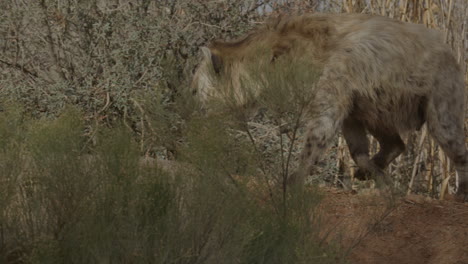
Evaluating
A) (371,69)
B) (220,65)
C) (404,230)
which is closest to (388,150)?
(371,69)

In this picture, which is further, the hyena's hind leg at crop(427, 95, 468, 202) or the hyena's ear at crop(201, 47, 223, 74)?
the hyena's hind leg at crop(427, 95, 468, 202)

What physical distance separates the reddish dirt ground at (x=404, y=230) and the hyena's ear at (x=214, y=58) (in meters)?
1.34

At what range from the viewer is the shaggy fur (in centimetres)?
590

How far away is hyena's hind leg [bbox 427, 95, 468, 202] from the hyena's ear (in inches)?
70.7

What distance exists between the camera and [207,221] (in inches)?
119

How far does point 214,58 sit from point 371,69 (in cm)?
127

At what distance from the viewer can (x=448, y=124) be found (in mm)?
6254

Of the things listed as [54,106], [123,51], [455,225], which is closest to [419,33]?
[455,225]

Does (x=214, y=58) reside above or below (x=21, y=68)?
above

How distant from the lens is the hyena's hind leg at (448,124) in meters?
6.22

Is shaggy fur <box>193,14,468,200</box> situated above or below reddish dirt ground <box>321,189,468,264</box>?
above

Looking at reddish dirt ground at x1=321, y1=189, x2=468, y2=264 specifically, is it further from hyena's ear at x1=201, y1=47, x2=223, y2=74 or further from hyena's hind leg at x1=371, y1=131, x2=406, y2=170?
hyena's ear at x1=201, y1=47, x2=223, y2=74

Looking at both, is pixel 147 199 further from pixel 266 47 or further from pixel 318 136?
pixel 266 47

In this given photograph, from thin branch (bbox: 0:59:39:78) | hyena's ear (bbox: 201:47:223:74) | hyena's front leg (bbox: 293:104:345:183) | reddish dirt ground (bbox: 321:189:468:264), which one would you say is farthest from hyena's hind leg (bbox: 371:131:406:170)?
thin branch (bbox: 0:59:39:78)
